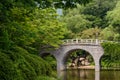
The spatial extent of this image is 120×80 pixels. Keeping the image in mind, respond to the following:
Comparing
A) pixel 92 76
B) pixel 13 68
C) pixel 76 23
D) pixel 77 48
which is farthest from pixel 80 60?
pixel 13 68

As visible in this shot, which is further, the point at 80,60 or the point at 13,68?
the point at 80,60

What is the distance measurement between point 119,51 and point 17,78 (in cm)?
3000

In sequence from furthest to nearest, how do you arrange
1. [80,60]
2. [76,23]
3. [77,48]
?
[76,23]
[80,60]
[77,48]

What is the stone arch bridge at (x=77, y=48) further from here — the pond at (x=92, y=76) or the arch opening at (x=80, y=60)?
the arch opening at (x=80, y=60)

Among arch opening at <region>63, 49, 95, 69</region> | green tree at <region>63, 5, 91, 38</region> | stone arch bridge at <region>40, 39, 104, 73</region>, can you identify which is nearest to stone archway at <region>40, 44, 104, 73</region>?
stone arch bridge at <region>40, 39, 104, 73</region>

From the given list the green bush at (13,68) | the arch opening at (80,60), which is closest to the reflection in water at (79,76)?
the arch opening at (80,60)

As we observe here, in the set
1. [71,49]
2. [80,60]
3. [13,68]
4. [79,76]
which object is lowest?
[13,68]

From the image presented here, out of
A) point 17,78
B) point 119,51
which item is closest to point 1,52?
point 17,78

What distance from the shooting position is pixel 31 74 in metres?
13.8

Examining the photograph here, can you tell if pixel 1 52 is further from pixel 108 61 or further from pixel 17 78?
pixel 108 61

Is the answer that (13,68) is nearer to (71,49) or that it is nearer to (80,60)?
(71,49)

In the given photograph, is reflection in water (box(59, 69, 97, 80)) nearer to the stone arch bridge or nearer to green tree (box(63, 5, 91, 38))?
the stone arch bridge

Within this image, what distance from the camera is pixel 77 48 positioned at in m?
43.7

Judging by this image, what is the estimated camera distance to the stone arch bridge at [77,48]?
4253 centimetres
